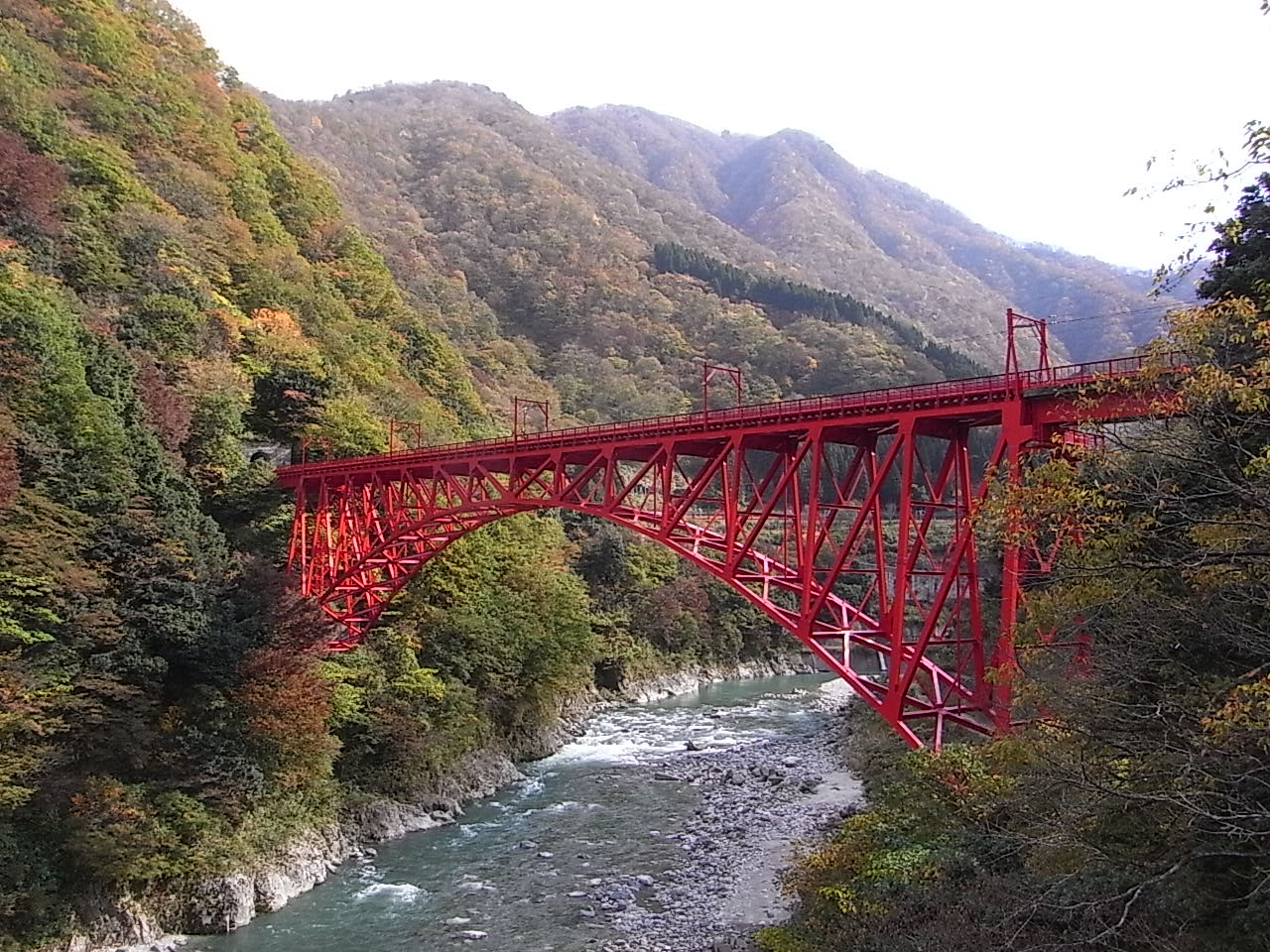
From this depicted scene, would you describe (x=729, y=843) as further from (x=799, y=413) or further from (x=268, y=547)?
(x=268, y=547)

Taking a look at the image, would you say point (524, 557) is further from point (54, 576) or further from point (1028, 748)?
point (1028, 748)

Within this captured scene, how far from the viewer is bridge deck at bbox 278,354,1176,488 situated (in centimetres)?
987

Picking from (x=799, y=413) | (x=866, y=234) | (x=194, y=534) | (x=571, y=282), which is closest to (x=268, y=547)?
(x=194, y=534)

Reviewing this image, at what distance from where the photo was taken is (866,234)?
10656cm

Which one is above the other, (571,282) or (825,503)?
(571,282)

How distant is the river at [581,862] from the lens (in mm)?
12377

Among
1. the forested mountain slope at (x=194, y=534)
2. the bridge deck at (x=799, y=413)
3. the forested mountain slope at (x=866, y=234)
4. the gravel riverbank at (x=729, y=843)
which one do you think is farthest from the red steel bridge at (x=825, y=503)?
the forested mountain slope at (x=866, y=234)

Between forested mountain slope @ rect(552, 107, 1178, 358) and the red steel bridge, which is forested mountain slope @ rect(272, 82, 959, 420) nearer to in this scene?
forested mountain slope @ rect(552, 107, 1178, 358)

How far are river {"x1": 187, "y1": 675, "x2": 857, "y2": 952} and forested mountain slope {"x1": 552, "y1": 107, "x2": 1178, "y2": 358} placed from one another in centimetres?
5740

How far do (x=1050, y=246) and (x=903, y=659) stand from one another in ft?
424

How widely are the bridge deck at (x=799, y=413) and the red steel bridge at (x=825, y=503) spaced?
32mm

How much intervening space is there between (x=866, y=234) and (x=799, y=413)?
102m

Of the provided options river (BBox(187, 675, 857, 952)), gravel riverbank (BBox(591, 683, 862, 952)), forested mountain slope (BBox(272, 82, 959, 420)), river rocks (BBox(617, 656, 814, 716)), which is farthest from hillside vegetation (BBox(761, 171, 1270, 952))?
forested mountain slope (BBox(272, 82, 959, 420))

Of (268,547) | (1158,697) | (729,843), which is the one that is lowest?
(729,843)
